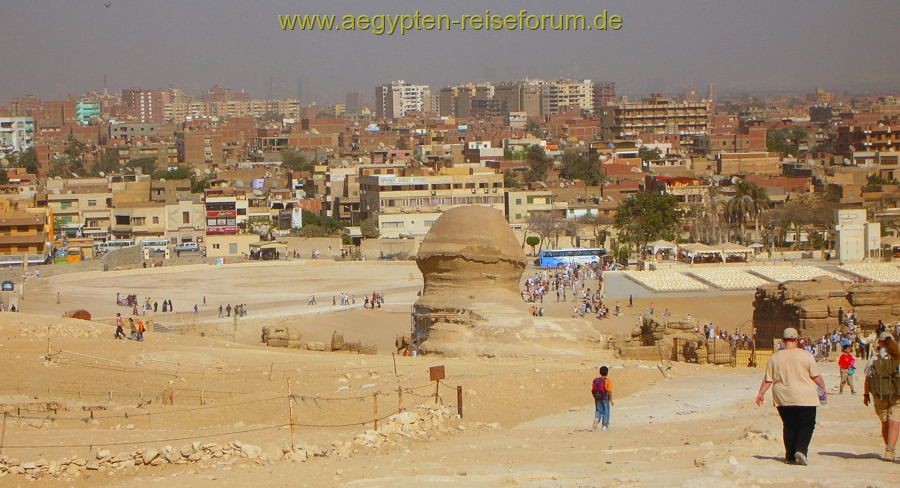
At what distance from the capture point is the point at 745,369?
2189 centimetres

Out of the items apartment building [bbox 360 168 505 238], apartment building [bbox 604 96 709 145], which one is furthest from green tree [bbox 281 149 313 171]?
apartment building [bbox 360 168 505 238]

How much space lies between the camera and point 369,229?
66.4m

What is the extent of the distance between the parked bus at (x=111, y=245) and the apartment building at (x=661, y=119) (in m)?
69.7

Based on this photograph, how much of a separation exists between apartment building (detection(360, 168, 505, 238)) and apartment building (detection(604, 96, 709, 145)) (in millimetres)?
59419

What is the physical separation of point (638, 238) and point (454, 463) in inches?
1868

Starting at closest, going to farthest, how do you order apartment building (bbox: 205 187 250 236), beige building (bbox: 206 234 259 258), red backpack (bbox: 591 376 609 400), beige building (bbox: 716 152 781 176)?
red backpack (bbox: 591 376 609 400), beige building (bbox: 206 234 259 258), apartment building (bbox: 205 187 250 236), beige building (bbox: 716 152 781 176)

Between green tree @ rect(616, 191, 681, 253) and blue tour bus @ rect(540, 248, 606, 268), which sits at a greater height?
green tree @ rect(616, 191, 681, 253)

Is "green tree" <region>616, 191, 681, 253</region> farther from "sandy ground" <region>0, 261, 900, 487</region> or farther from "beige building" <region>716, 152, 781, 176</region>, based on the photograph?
"sandy ground" <region>0, 261, 900, 487</region>

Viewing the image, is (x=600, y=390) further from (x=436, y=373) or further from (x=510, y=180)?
(x=510, y=180)

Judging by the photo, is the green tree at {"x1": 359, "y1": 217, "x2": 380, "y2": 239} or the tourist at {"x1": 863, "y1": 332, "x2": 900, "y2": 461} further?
the green tree at {"x1": 359, "y1": 217, "x2": 380, "y2": 239}

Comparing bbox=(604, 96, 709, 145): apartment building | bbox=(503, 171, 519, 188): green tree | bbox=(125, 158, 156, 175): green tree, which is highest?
bbox=(604, 96, 709, 145): apartment building

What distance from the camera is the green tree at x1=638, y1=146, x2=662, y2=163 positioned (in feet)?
355

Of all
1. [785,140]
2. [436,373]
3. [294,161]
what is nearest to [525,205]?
[294,161]

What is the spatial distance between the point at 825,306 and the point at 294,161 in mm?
85804
